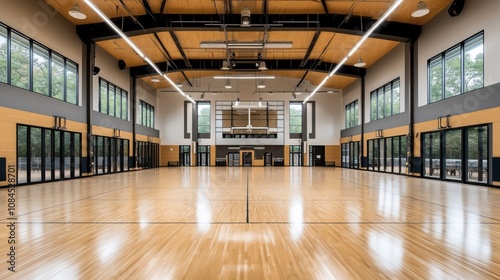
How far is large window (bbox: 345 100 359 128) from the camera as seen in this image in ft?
76.4

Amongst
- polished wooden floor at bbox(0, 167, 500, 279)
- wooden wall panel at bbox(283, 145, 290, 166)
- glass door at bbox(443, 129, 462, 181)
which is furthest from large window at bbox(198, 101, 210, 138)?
polished wooden floor at bbox(0, 167, 500, 279)

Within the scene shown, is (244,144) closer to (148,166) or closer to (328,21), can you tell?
(148,166)

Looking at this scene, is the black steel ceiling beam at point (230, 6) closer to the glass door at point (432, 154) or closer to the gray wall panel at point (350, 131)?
the glass door at point (432, 154)

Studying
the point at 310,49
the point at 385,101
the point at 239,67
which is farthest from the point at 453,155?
the point at 239,67

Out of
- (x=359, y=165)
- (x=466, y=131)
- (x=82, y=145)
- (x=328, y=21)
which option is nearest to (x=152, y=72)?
(x=82, y=145)

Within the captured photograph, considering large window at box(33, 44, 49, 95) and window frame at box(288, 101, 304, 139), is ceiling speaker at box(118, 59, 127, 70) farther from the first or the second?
window frame at box(288, 101, 304, 139)

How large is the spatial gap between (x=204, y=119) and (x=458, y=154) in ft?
68.4

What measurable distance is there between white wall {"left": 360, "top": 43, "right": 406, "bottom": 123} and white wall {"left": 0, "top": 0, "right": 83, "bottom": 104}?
16460mm

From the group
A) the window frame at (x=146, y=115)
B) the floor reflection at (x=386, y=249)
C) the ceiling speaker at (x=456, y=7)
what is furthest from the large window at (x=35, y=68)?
the ceiling speaker at (x=456, y=7)

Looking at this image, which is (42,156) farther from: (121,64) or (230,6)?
(230,6)

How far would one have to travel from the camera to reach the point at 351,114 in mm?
24562

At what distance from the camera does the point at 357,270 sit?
2.86m

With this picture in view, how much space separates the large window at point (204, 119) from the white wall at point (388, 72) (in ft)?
46.5

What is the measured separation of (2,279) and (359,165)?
71.5 ft
